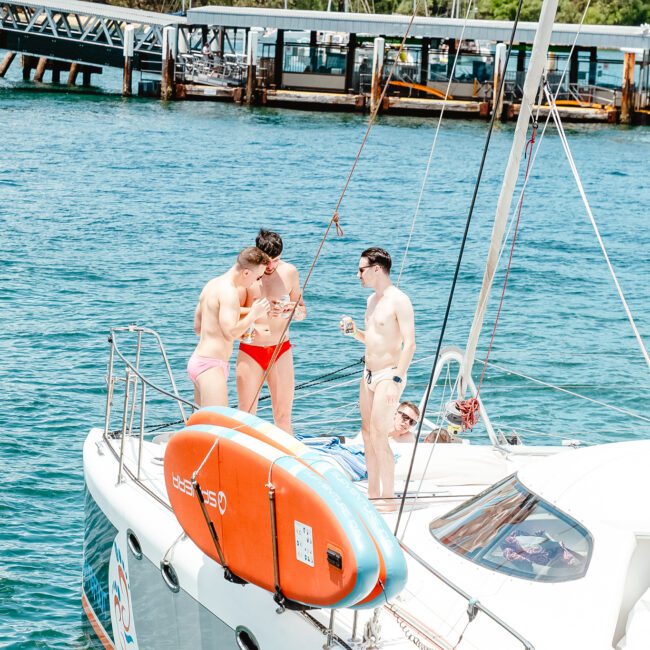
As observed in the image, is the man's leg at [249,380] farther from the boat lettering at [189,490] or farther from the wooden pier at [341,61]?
the wooden pier at [341,61]

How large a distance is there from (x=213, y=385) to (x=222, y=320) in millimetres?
481

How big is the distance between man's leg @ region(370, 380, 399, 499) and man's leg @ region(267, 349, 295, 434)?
3.55 ft

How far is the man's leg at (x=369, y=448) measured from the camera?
24.1 ft

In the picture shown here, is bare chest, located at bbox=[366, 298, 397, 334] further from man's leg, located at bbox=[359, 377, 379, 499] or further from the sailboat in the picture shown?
the sailboat

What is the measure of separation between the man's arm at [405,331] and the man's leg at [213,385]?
4.19 feet

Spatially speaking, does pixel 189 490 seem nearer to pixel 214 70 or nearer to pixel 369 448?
pixel 369 448

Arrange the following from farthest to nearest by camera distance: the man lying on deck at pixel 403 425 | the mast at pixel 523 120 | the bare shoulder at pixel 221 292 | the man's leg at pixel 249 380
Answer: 1. the man lying on deck at pixel 403 425
2. the man's leg at pixel 249 380
3. the bare shoulder at pixel 221 292
4. the mast at pixel 523 120

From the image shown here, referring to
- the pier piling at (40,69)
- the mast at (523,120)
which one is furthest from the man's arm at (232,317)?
the pier piling at (40,69)

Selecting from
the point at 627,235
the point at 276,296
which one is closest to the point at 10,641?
the point at 276,296

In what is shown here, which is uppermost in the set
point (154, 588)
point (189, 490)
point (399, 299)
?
point (399, 299)

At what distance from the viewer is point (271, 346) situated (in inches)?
321

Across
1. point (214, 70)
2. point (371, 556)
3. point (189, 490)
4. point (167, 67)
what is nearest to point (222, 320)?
point (189, 490)

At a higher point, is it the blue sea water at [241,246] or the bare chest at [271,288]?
the bare chest at [271,288]

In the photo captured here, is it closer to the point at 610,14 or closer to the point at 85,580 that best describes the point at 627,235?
the point at 85,580
